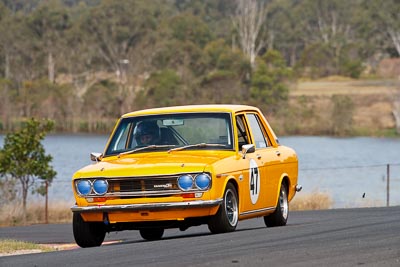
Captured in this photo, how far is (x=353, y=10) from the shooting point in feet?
355

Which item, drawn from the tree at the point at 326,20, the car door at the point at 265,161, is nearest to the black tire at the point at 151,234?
the car door at the point at 265,161

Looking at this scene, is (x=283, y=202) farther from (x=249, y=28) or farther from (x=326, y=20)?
(x=326, y=20)

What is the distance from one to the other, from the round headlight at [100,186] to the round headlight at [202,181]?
3.29 feet

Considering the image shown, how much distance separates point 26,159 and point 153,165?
798 inches

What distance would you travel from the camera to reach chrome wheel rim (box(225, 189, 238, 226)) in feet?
37.0

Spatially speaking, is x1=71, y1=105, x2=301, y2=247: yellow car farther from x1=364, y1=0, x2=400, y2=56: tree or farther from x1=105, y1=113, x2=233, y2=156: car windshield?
x1=364, y1=0, x2=400, y2=56: tree

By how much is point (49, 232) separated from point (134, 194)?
7241 mm

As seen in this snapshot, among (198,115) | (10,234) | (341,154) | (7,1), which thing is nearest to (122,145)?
(198,115)

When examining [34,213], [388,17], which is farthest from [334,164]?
[388,17]

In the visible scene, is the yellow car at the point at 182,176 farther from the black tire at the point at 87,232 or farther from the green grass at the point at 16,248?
the green grass at the point at 16,248

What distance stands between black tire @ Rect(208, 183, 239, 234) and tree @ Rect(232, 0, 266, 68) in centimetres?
7998

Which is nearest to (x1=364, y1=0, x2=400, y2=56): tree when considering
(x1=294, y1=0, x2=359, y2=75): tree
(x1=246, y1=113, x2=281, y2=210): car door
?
(x1=294, y1=0, x2=359, y2=75): tree

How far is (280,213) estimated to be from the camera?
1310 centimetres

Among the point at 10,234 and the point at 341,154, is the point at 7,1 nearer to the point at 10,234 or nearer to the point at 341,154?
the point at 341,154
